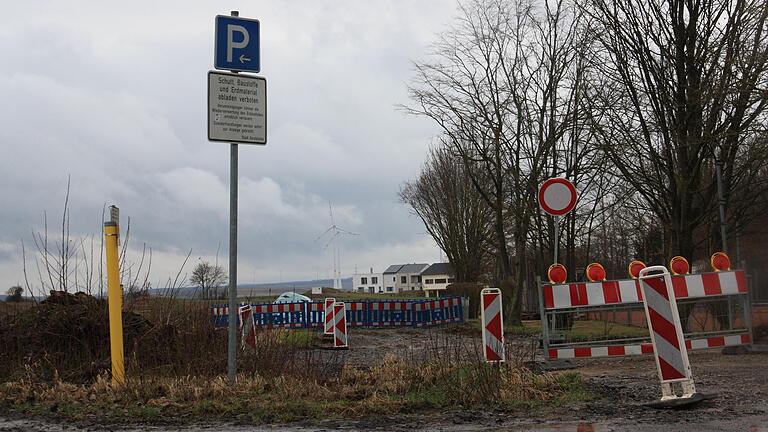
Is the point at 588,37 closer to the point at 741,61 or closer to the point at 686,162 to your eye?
the point at 686,162

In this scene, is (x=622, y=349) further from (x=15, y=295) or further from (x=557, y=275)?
(x=15, y=295)

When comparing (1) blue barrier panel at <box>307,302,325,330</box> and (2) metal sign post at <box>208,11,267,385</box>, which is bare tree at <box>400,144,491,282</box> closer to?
(1) blue barrier panel at <box>307,302,325,330</box>

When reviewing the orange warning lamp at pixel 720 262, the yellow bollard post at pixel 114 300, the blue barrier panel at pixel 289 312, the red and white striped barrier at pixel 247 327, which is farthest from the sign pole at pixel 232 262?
the blue barrier panel at pixel 289 312

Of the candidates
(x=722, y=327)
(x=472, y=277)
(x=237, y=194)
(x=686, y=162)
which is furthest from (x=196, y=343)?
(x=472, y=277)

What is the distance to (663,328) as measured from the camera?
7.43m

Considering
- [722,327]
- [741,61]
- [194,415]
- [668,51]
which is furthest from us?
[668,51]

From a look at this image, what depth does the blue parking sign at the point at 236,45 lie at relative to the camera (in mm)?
8406

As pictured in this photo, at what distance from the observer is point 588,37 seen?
71.6 feet

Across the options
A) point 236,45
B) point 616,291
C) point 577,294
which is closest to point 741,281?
point 616,291

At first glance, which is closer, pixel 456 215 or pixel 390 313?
pixel 390 313

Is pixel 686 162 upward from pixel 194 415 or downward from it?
upward

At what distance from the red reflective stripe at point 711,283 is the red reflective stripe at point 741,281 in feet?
1.31

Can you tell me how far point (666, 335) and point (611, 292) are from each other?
4.34 metres

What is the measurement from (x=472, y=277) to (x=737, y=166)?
26.7 meters
